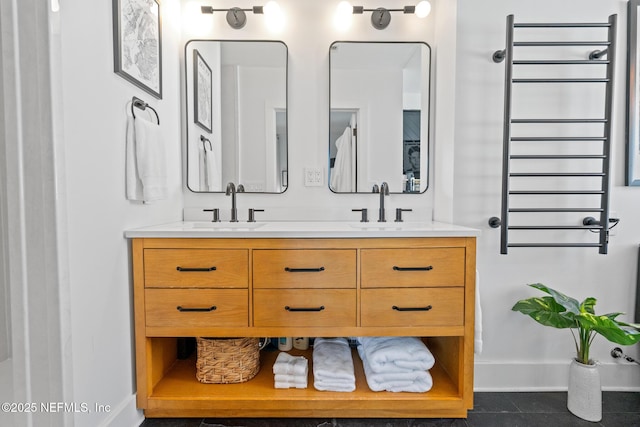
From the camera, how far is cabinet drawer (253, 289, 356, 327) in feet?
4.84

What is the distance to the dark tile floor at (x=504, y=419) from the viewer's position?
151cm

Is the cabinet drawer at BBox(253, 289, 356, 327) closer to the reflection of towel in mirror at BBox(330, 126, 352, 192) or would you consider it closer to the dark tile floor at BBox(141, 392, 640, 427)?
the dark tile floor at BBox(141, 392, 640, 427)

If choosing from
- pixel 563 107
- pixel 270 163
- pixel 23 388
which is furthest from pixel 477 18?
pixel 23 388

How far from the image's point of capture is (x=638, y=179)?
1810 mm

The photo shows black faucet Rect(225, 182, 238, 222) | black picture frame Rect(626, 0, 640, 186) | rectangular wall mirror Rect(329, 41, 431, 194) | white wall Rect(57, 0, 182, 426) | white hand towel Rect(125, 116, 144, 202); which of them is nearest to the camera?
white wall Rect(57, 0, 182, 426)

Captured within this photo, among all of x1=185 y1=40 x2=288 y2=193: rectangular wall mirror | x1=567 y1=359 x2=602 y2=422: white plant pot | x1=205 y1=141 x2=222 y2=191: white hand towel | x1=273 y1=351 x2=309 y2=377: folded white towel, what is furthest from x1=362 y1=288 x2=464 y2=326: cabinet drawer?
x1=205 y1=141 x2=222 y2=191: white hand towel

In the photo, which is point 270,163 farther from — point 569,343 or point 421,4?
point 569,343

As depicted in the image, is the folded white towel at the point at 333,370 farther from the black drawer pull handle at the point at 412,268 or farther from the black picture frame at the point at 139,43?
the black picture frame at the point at 139,43

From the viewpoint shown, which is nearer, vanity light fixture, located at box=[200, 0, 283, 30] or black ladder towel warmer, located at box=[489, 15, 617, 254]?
black ladder towel warmer, located at box=[489, 15, 617, 254]

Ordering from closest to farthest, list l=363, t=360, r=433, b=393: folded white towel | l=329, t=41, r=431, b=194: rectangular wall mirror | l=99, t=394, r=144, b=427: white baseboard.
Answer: l=99, t=394, r=144, b=427: white baseboard → l=363, t=360, r=433, b=393: folded white towel → l=329, t=41, r=431, b=194: rectangular wall mirror

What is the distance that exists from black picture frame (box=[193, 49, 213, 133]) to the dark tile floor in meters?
1.62

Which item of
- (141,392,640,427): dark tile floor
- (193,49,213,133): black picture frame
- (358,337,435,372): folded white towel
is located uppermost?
(193,49,213,133): black picture frame

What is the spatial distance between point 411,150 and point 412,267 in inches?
34.4

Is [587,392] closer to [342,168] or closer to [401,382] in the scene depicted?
[401,382]
